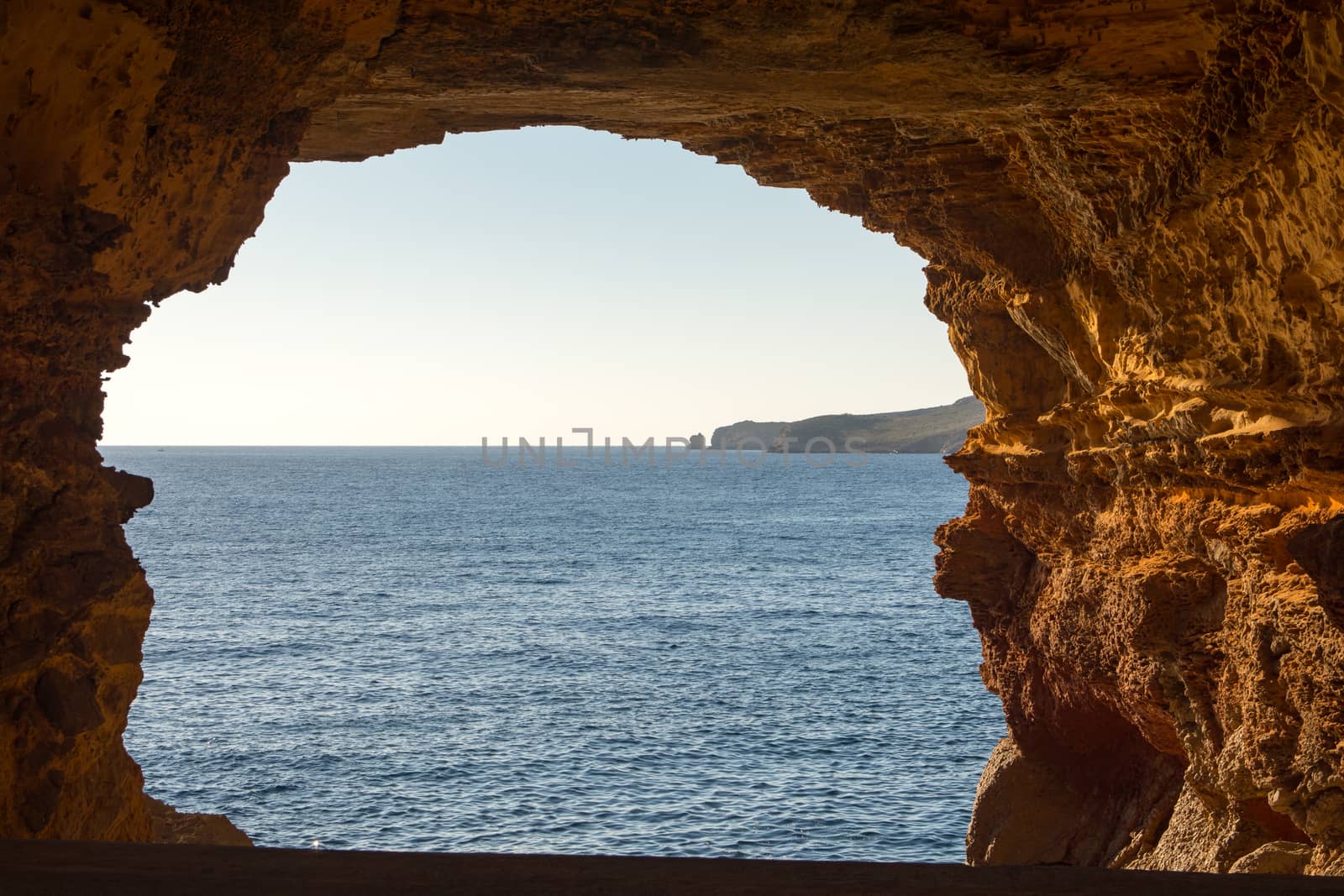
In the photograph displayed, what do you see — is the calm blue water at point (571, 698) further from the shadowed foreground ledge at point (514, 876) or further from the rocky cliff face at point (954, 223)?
the shadowed foreground ledge at point (514, 876)

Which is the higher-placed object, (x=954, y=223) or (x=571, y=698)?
(x=954, y=223)

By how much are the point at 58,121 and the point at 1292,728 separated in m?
9.74

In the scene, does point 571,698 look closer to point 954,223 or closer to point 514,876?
point 954,223

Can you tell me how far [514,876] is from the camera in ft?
12.2

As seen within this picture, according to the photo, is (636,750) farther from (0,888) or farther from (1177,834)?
(0,888)

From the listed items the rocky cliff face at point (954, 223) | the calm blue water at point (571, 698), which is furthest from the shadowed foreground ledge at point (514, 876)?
the calm blue water at point (571, 698)

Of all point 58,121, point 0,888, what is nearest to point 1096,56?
point 58,121

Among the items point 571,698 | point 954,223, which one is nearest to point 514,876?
point 954,223

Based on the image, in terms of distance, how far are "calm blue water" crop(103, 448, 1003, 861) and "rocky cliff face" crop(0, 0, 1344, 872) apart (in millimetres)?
12054

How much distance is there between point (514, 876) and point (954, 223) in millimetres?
10268

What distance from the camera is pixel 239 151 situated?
738 centimetres

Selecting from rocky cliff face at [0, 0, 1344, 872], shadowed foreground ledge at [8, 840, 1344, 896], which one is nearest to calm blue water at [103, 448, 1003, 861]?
rocky cliff face at [0, 0, 1344, 872]

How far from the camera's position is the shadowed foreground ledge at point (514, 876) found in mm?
3643

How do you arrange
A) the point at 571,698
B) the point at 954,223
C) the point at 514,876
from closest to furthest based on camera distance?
Result: the point at 514,876 → the point at 954,223 → the point at 571,698
